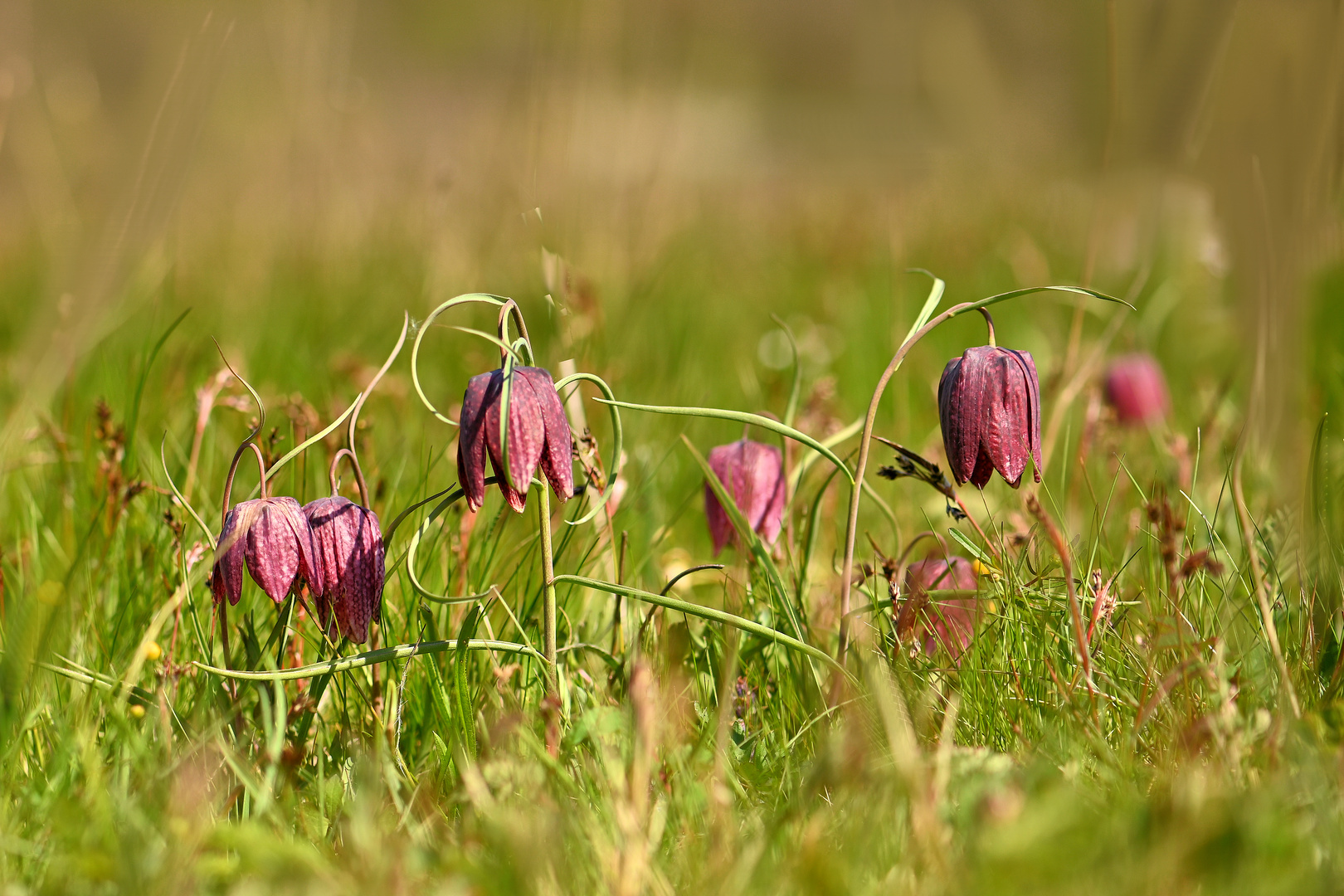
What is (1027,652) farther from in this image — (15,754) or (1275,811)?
(15,754)

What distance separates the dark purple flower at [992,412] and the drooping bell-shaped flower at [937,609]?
11 cm

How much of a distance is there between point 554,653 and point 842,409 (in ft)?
5.57

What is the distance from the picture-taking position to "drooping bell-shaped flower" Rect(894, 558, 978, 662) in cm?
117

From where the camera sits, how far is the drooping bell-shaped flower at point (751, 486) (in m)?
1.38

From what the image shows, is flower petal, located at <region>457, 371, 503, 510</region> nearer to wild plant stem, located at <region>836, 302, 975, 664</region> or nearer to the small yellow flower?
wild plant stem, located at <region>836, 302, 975, 664</region>

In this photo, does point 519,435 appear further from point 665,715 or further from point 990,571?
point 990,571

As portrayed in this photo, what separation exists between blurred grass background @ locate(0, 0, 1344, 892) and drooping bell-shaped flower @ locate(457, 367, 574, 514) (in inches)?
9.5

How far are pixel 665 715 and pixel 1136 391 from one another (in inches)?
62.4

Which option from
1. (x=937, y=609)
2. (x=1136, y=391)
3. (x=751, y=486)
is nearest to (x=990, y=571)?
(x=937, y=609)

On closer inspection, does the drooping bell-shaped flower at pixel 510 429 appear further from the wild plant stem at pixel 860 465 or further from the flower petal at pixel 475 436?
the wild plant stem at pixel 860 465

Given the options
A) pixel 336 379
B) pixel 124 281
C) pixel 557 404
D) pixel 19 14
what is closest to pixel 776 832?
pixel 557 404

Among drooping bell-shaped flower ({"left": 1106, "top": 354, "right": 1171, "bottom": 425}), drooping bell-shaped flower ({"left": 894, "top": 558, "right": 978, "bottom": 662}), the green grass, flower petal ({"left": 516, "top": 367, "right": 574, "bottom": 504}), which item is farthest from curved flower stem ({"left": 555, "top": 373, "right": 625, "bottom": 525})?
drooping bell-shaped flower ({"left": 1106, "top": 354, "right": 1171, "bottom": 425})

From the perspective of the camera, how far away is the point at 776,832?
2.89 feet

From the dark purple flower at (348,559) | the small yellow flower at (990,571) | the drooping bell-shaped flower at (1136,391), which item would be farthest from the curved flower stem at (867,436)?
the drooping bell-shaped flower at (1136,391)
